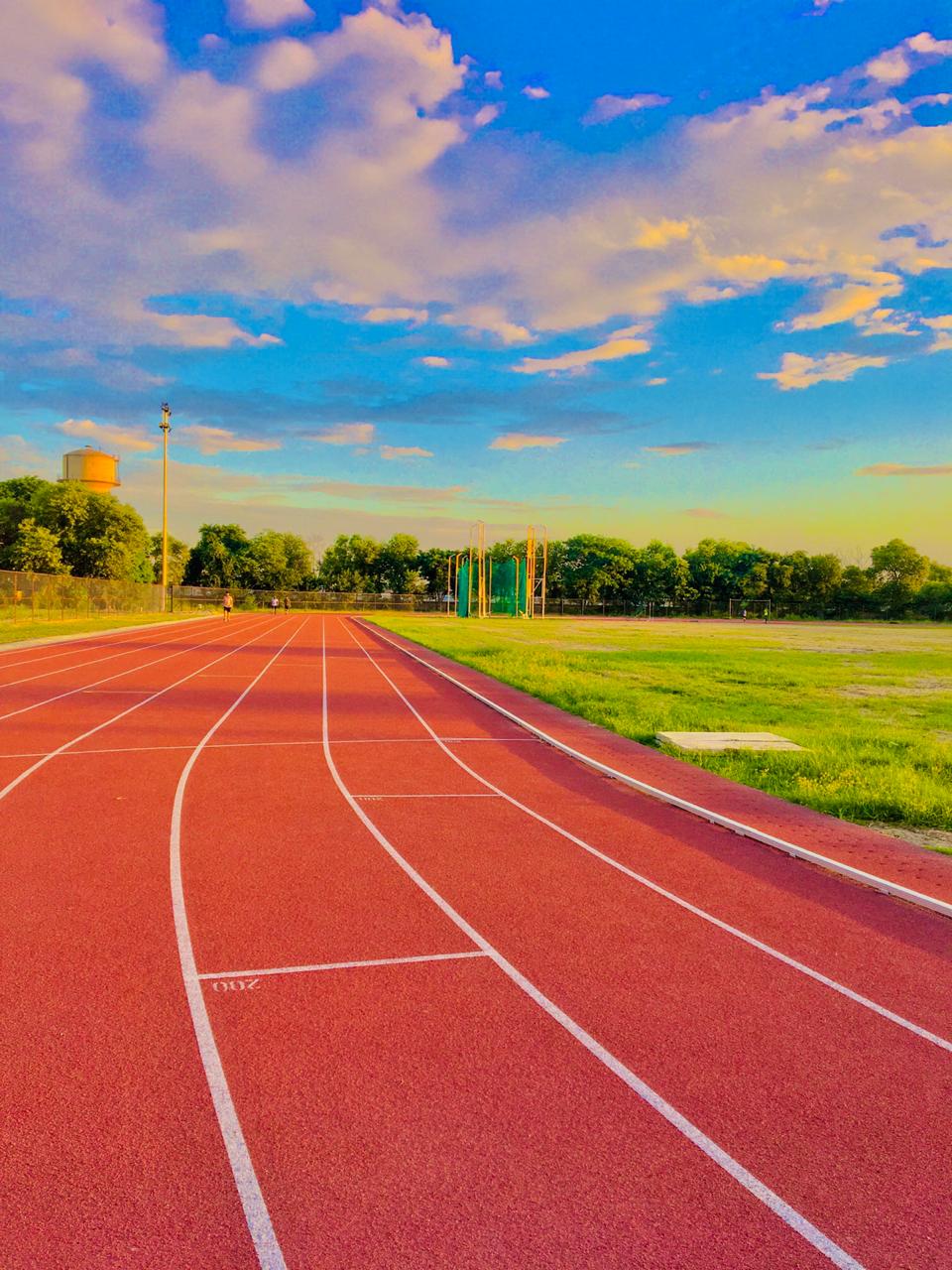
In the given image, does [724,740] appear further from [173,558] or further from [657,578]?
[173,558]

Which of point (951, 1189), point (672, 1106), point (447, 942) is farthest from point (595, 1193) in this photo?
point (447, 942)

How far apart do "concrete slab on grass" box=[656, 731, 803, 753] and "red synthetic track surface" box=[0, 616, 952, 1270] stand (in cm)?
314

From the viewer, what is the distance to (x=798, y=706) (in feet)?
48.9

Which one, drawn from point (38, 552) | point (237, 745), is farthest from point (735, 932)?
point (38, 552)

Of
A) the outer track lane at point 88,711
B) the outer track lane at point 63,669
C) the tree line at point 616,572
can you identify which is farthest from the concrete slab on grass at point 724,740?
the tree line at point 616,572

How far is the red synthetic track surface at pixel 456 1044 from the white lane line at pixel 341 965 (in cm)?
2

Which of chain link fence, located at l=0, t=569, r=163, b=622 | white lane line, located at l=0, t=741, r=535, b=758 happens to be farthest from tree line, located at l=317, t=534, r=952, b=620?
white lane line, located at l=0, t=741, r=535, b=758

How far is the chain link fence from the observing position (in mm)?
32250

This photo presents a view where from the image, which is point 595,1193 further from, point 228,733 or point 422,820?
point 228,733

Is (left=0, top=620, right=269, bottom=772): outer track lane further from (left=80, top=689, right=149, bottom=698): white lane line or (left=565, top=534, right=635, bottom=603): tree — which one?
(left=565, top=534, right=635, bottom=603): tree

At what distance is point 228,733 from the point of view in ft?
36.4

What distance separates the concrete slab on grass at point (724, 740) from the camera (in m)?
10.8

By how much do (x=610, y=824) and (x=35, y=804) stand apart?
16.3 feet

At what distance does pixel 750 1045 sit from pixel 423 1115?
4.89ft
